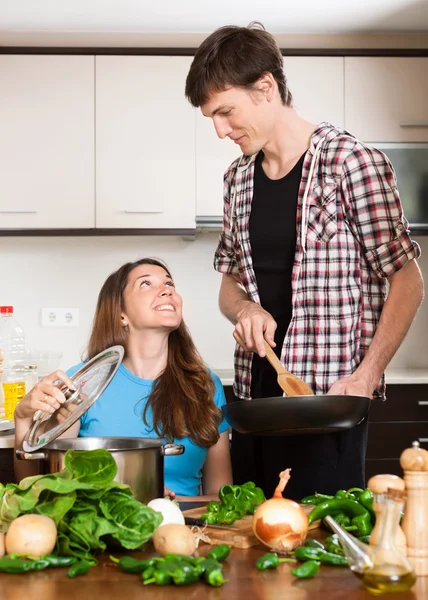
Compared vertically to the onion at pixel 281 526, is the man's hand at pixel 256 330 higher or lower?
higher

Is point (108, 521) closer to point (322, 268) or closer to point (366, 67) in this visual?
point (322, 268)

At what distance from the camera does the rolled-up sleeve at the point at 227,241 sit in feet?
6.41

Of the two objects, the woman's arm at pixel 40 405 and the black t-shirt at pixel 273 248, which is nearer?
the woman's arm at pixel 40 405

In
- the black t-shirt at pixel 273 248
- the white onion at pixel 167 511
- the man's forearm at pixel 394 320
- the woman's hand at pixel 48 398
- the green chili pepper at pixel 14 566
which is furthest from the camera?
the black t-shirt at pixel 273 248

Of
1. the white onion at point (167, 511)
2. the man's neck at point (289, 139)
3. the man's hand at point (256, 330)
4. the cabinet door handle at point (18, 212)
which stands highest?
the cabinet door handle at point (18, 212)

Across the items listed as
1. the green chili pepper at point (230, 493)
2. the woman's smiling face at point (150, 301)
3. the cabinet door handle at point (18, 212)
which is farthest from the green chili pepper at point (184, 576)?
the cabinet door handle at point (18, 212)

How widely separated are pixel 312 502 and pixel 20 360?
2418mm

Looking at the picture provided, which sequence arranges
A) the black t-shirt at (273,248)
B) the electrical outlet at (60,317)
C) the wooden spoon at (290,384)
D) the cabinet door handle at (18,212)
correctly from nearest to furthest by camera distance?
the wooden spoon at (290,384), the black t-shirt at (273,248), the cabinet door handle at (18,212), the electrical outlet at (60,317)

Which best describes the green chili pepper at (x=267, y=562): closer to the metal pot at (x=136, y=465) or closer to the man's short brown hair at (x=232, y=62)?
the metal pot at (x=136, y=465)

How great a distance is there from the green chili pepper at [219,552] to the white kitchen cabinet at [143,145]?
8.12 feet

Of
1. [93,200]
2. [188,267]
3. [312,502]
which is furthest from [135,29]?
[312,502]

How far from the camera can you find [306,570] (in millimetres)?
953

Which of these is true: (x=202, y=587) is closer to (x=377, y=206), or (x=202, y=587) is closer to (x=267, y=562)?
(x=267, y=562)

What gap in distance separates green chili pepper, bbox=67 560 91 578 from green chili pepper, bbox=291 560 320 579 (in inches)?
9.8
